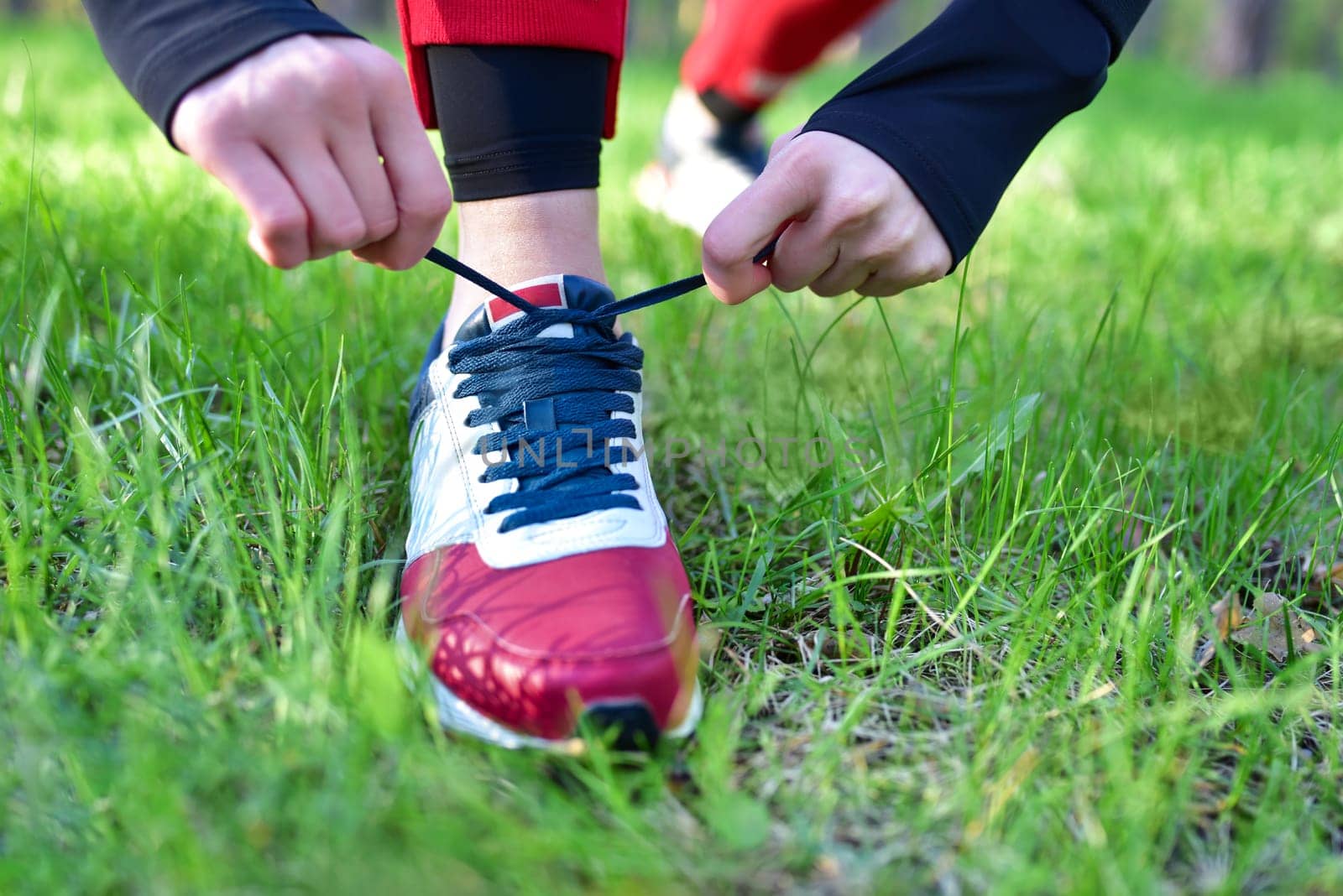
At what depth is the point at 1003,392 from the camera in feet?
4.42

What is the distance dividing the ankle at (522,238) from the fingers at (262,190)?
344mm

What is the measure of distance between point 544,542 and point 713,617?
20 cm

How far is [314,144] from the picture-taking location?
2.60 feet

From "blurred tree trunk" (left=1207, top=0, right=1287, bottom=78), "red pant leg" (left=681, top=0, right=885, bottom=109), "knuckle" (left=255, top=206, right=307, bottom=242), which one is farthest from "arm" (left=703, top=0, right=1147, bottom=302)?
"blurred tree trunk" (left=1207, top=0, right=1287, bottom=78)

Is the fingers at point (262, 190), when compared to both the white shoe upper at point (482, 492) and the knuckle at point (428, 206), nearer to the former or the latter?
the knuckle at point (428, 206)

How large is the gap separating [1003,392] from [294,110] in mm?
991

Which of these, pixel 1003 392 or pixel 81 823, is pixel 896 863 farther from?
pixel 1003 392

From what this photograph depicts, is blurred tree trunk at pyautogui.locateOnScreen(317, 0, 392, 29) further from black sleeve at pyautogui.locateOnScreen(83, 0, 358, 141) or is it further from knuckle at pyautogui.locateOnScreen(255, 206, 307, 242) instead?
knuckle at pyautogui.locateOnScreen(255, 206, 307, 242)

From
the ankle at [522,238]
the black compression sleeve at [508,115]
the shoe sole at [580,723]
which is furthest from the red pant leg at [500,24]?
the shoe sole at [580,723]

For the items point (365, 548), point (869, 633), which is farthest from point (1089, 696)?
point (365, 548)

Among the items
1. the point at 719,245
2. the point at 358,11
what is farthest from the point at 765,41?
the point at 358,11

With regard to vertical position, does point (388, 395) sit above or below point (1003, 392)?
above

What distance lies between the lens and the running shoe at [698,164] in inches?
89.1

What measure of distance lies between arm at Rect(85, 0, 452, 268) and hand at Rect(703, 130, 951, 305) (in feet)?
1.00
